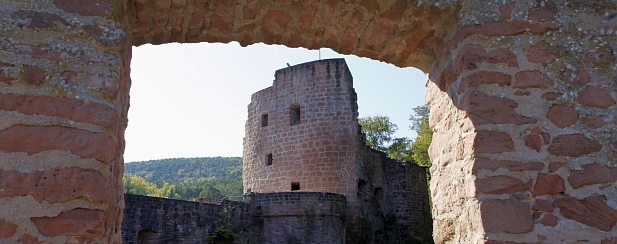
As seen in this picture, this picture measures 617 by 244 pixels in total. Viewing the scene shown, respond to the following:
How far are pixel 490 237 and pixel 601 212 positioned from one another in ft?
2.09

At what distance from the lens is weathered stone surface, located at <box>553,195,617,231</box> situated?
2.65 metres

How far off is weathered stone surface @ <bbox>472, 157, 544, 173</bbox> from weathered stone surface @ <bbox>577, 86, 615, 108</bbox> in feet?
1.64

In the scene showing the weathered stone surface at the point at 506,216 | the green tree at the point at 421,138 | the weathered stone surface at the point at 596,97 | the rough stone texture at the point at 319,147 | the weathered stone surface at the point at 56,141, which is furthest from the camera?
the green tree at the point at 421,138

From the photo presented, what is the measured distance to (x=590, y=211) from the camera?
2674mm

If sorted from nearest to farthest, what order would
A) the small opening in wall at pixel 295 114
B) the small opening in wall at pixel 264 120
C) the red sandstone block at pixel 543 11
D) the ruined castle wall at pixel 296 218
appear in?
the red sandstone block at pixel 543 11
the ruined castle wall at pixel 296 218
the small opening in wall at pixel 295 114
the small opening in wall at pixel 264 120

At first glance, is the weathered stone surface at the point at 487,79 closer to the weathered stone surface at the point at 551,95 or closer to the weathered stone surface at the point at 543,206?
the weathered stone surface at the point at 551,95

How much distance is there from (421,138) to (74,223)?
2510cm

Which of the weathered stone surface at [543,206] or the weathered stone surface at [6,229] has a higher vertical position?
the weathered stone surface at [543,206]

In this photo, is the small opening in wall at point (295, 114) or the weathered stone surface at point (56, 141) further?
the small opening in wall at point (295, 114)

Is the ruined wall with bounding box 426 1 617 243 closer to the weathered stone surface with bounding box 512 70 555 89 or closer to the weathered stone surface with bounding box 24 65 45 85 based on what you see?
the weathered stone surface with bounding box 512 70 555 89

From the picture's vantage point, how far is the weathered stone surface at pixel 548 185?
270 centimetres

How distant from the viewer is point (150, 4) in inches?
116

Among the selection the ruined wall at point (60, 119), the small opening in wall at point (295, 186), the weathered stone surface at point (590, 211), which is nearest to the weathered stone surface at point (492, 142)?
the weathered stone surface at point (590, 211)

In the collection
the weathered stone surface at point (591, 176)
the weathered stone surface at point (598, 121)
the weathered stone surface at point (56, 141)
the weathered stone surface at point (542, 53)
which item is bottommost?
the weathered stone surface at point (591, 176)
